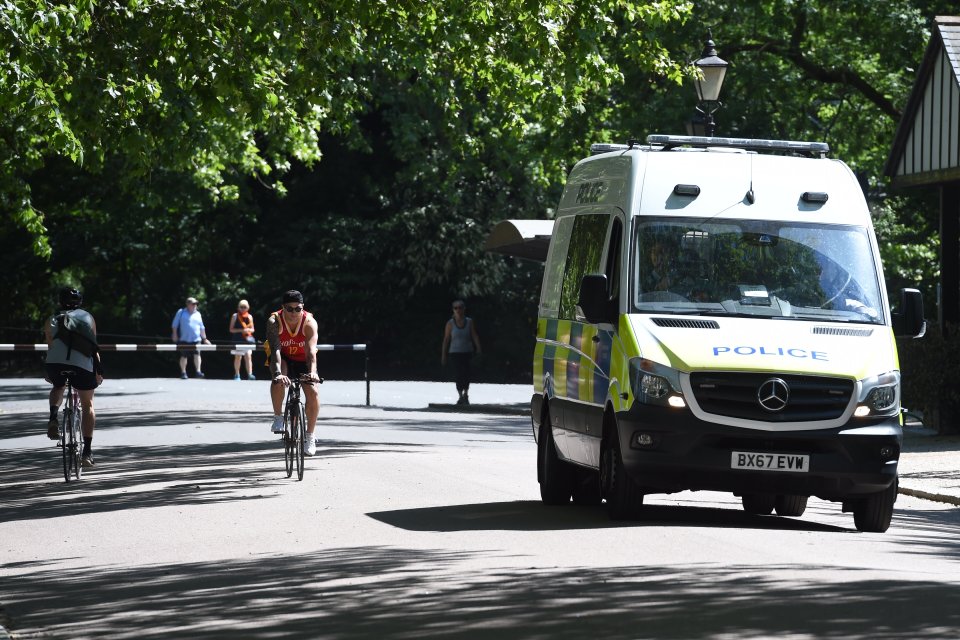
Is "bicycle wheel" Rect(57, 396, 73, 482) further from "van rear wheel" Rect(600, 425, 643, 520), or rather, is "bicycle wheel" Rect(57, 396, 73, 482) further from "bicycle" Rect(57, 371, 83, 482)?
"van rear wheel" Rect(600, 425, 643, 520)

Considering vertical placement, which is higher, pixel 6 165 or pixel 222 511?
pixel 6 165

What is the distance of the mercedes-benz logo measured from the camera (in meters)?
11.5

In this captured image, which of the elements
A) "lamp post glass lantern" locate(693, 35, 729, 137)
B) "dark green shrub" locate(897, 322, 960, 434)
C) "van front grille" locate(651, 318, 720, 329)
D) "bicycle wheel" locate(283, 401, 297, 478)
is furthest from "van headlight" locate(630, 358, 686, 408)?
"dark green shrub" locate(897, 322, 960, 434)

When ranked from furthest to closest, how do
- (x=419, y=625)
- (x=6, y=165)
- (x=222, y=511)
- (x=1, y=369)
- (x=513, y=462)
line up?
(x=1, y=369)
(x=6, y=165)
(x=513, y=462)
(x=222, y=511)
(x=419, y=625)

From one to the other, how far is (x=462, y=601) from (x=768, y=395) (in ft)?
11.9

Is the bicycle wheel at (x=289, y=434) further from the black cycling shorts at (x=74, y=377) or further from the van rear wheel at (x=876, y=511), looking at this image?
the van rear wheel at (x=876, y=511)

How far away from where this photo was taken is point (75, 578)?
1005cm

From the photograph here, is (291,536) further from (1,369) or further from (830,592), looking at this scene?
(1,369)

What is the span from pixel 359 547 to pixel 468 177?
32289mm

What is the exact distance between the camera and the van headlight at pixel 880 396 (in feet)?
38.3

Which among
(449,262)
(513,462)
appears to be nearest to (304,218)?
(449,262)

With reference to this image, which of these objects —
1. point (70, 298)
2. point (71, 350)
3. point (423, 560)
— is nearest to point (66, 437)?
point (71, 350)

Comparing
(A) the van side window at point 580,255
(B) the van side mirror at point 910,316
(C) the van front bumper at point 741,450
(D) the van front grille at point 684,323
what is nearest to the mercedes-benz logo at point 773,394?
(C) the van front bumper at point 741,450

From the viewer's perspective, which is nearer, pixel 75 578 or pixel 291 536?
pixel 75 578
